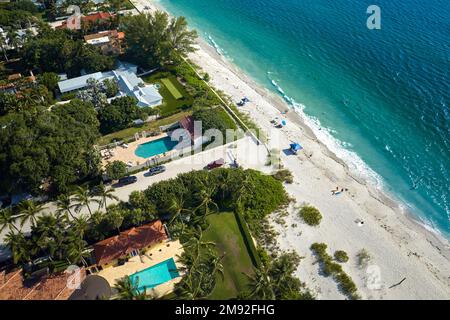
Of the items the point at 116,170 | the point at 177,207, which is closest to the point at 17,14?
the point at 116,170

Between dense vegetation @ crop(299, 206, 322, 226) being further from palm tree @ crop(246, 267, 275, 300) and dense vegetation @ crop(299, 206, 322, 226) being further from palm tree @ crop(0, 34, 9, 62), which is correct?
palm tree @ crop(0, 34, 9, 62)

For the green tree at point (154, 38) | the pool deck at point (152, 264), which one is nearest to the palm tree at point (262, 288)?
the pool deck at point (152, 264)

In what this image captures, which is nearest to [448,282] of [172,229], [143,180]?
[172,229]

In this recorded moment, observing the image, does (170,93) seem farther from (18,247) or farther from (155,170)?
(18,247)

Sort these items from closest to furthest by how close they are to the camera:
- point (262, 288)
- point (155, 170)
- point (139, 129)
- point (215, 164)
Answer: point (262, 288)
point (155, 170)
point (215, 164)
point (139, 129)

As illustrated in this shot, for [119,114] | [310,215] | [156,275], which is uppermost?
[119,114]
